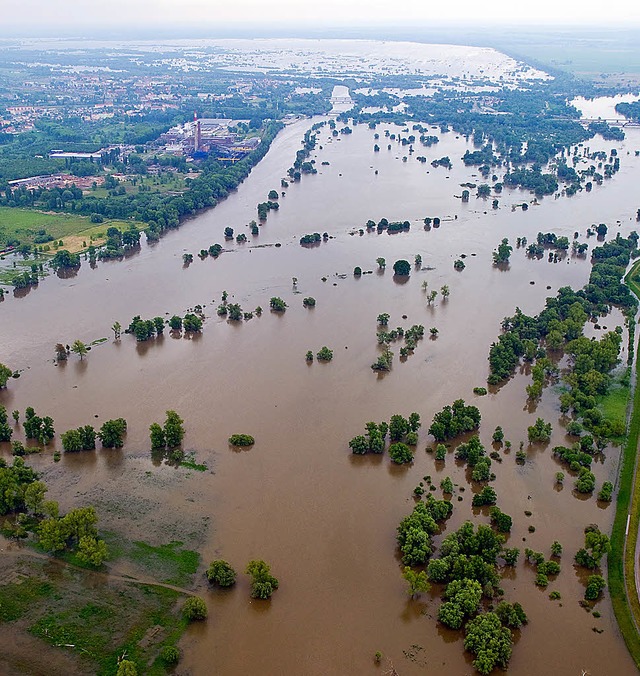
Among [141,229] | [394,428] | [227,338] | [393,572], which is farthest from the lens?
[141,229]

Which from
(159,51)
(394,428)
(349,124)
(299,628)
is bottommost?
(299,628)

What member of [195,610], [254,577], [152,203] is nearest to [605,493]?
[254,577]

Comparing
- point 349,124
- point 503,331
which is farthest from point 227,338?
point 349,124

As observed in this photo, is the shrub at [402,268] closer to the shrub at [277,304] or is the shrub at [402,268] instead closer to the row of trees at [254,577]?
the shrub at [277,304]

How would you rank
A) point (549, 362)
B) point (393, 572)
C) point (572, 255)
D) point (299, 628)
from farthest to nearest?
point (572, 255) < point (549, 362) < point (393, 572) < point (299, 628)

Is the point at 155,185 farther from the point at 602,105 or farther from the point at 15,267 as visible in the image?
the point at 602,105

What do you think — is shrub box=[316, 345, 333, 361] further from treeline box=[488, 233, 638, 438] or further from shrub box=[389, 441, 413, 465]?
shrub box=[389, 441, 413, 465]

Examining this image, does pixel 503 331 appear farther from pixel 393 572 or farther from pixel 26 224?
pixel 26 224
